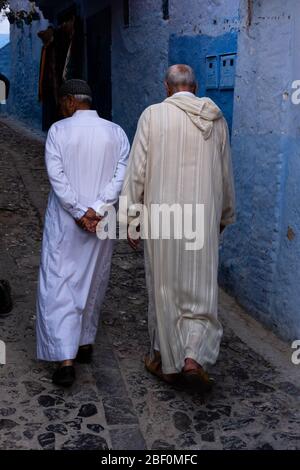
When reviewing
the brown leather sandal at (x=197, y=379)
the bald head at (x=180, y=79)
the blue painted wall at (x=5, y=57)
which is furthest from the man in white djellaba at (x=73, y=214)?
the blue painted wall at (x=5, y=57)

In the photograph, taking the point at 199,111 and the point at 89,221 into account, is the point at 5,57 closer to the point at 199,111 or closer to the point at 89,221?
the point at 89,221

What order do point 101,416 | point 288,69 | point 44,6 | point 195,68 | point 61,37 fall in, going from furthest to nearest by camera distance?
point 44,6, point 61,37, point 195,68, point 288,69, point 101,416

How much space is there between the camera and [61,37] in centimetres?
1093

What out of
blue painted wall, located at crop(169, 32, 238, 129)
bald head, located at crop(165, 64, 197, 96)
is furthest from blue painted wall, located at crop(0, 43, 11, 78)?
bald head, located at crop(165, 64, 197, 96)

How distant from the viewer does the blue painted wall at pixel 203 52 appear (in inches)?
207

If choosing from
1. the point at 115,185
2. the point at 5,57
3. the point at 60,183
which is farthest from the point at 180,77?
the point at 5,57

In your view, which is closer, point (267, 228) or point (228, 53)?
point (267, 228)

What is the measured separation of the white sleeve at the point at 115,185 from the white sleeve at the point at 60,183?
0.09m

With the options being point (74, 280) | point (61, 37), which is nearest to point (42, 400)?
point (74, 280)

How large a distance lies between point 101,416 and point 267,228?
74.6 inches

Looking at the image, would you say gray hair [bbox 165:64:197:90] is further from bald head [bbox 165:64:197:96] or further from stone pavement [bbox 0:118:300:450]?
stone pavement [bbox 0:118:300:450]

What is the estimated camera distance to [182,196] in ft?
11.3

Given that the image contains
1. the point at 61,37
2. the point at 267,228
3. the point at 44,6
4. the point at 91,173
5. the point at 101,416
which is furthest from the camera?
the point at 44,6

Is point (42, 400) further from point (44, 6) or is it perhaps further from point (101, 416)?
point (44, 6)
